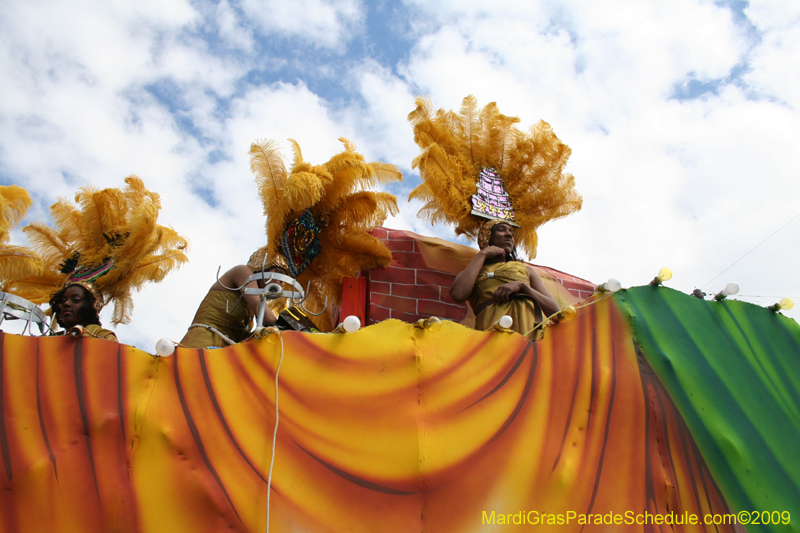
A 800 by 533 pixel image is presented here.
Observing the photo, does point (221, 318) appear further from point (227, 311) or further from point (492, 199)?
point (492, 199)

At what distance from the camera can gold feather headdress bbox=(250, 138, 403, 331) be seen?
4.02m

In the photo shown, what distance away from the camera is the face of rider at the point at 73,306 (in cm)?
379

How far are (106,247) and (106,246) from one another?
12 millimetres

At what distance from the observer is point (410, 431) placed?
2.51 m

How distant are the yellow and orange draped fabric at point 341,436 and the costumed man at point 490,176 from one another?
196cm

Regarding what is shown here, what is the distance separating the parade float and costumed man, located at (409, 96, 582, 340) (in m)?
1.84

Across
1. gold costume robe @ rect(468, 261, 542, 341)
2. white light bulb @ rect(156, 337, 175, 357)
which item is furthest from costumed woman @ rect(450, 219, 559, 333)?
white light bulb @ rect(156, 337, 175, 357)

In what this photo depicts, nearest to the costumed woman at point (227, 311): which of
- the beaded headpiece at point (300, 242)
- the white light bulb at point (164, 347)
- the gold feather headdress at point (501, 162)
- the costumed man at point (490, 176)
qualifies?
the beaded headpiece at point (300, 242)

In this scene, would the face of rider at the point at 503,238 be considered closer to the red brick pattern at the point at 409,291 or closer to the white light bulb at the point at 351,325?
the red brick pattern at the point at 409,291

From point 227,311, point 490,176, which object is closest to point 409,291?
A: point 490,176

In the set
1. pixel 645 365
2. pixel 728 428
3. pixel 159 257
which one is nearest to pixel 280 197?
pixel 159 257

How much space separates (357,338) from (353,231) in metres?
1.92

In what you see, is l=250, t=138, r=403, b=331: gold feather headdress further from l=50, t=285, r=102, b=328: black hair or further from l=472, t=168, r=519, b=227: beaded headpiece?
l=50, t=285, r=102, b=328: black hair

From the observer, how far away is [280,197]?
4.11 metres
